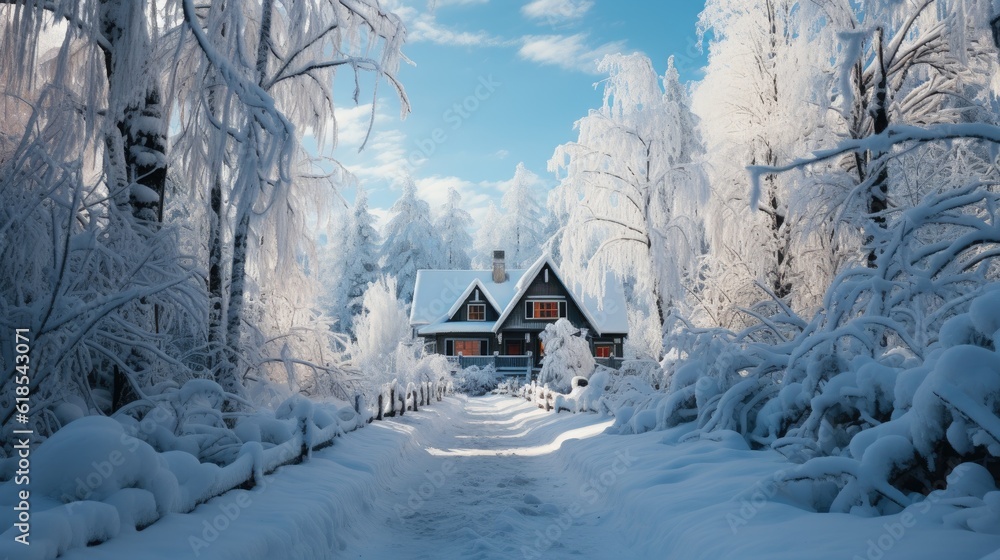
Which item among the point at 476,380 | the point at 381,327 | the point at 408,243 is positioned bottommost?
the point at 476,380

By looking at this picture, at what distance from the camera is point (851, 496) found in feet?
12.3

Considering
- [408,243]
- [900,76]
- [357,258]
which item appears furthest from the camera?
[408,243]

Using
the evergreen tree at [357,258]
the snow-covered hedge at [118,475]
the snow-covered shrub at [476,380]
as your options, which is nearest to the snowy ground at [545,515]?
the snow-covered hedge at [118,475]

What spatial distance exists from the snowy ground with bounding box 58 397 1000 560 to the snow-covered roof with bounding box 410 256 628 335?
2854 centimetres

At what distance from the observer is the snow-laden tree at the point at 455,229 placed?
2304 inches

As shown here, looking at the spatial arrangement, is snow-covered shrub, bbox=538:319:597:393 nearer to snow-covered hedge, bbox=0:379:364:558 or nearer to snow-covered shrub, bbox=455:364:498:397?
snow-covered shrub, bbox=455:364:498:397

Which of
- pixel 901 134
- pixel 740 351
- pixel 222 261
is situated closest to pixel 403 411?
pixel 222 261

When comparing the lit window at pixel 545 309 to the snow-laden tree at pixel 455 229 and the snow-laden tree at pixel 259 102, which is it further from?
the snow-laden tree at pixel 259 102

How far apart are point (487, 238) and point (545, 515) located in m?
62.0

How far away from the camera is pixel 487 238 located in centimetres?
6744

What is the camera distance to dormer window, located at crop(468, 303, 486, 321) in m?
41.0

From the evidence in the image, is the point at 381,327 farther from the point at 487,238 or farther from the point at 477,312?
the point at 487,238

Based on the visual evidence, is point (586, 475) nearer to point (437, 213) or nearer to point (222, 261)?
point (222, 261)

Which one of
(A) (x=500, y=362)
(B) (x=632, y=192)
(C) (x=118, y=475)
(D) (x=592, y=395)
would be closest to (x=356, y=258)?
(A) (x=500, y=362)
